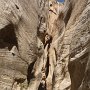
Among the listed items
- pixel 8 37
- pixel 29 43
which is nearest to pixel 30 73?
pixel 29 43

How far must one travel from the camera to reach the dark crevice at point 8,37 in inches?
455

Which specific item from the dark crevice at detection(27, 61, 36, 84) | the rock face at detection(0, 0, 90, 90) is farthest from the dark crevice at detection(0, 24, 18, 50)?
the dark crevice at detection(27, 61, 36, 84)

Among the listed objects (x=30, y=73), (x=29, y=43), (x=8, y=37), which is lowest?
(x=30, y=73)

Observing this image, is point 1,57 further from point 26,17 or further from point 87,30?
point 87,30

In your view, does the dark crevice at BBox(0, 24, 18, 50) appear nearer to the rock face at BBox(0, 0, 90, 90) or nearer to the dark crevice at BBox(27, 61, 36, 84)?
the rock face at BBox(0, 0, 90, 90)

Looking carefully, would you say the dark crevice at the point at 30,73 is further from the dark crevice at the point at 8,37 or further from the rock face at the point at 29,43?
the dark crevice at the point at 8,37

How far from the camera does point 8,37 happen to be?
39.0 ft

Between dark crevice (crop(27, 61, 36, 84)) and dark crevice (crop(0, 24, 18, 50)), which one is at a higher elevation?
dark crevice (crop(0, 24, 18, 50))

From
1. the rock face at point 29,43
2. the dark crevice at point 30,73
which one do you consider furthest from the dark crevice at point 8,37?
the dark crevice at point 30,73

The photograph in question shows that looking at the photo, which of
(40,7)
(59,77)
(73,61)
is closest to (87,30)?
(73,61)

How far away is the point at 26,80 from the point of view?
12414mm

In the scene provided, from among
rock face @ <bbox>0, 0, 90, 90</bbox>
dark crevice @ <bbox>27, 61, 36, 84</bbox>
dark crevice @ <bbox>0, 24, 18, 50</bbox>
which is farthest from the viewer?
dark crevice @ <bbox>27, 61, 36, 84</bbox>

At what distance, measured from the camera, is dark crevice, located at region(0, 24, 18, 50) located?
11565 mm

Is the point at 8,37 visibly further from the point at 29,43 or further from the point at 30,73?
the point at 30,73
